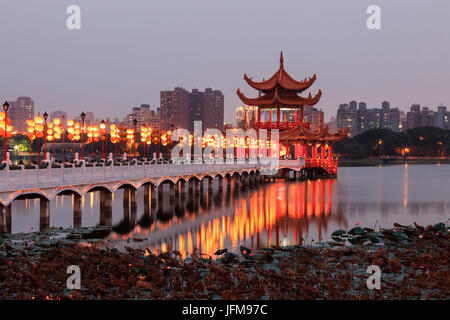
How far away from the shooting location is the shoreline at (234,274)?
45.8 feet

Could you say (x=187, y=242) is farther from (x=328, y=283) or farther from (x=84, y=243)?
(x=328, y=283)

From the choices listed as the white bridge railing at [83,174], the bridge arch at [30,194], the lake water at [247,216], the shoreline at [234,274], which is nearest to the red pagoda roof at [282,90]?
the lake water at [247,216]

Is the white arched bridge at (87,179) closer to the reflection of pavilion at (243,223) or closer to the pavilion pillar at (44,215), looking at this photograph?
the pavilion pillar at (44,215)

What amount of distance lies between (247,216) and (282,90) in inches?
1697

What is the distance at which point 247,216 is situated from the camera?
35.0 m

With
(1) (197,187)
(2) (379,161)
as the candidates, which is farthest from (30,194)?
(2) (379,161)

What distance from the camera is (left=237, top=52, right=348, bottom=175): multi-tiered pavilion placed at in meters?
72.2

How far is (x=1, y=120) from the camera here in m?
28.9

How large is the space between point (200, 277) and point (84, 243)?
8873 mm

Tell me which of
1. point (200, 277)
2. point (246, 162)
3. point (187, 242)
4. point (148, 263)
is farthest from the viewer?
point (246, 162)

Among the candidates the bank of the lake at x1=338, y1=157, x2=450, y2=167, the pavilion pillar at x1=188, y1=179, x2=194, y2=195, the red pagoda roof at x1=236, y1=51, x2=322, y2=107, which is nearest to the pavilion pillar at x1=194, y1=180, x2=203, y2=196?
the pavilion pillar at x1=188, y1=179, x2=194, y2=195

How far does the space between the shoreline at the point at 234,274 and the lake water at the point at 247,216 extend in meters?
4.94

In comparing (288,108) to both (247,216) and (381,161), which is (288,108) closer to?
(247,216)

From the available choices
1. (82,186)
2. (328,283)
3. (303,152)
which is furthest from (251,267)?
(303,152)
